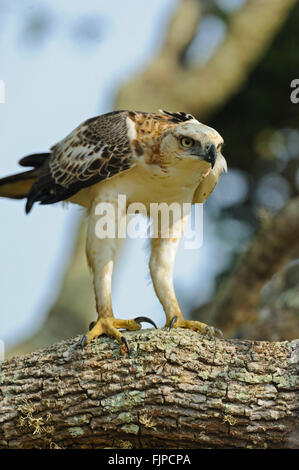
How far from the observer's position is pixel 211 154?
5.11m

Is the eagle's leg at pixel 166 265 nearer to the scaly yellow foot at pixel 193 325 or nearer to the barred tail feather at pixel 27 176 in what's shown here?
the scaly yellow foot at pixel 193 325

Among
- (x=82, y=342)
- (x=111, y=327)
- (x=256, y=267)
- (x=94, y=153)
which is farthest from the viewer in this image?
(x=256, y=267)

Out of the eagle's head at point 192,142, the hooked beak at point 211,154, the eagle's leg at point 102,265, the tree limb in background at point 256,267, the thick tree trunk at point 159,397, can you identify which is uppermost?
the tree limb in background at point 256,267

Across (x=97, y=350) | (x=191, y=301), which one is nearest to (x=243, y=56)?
(x=191, y=301)

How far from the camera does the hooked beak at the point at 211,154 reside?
5.10 metres

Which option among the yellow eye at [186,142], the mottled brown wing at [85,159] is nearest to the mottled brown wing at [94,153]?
the mottled brown wing at [85,159]

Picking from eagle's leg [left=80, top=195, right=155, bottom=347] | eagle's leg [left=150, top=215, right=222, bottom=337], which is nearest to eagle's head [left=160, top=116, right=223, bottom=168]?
eagle's leg [left=80, top=195, right=155, bottom=347]

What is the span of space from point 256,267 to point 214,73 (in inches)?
175

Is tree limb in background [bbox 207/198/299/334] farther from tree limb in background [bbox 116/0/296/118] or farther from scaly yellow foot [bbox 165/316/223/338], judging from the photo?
tree limb in background [bbox 116/0/296/118]

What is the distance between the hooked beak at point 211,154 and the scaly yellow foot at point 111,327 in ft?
4.49

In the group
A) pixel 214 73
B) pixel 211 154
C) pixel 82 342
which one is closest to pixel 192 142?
pixel 211 154

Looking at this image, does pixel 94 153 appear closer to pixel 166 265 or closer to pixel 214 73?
pixel 166 265
